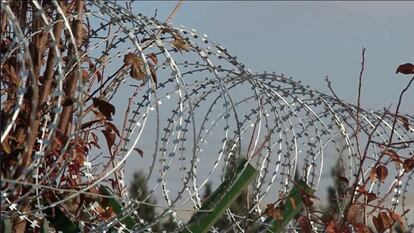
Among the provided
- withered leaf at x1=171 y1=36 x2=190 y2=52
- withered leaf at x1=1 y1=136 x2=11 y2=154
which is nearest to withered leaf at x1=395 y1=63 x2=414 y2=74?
withered leaf at x1=171 y1=36 x2=190 y2=52

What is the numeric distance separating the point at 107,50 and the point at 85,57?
0.39ft

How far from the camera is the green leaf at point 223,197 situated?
4.02 meters

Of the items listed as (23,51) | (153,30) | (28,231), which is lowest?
(28,231)

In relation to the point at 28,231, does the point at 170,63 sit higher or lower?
higher

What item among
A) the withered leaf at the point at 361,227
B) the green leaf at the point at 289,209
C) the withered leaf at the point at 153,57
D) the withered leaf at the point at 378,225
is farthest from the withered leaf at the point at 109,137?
the withered leaf at the point at 378,225

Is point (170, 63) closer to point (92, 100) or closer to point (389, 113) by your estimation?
point (92, 100)

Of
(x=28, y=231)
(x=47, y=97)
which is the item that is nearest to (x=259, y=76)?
(x=47, y=97)

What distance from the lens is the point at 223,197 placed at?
4043 mm

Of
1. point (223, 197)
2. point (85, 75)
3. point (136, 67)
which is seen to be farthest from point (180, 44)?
point (223, 197)

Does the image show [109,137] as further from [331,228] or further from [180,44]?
[331,228]

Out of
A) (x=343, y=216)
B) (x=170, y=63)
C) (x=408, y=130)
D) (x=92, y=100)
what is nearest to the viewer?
(x=170, y=63)

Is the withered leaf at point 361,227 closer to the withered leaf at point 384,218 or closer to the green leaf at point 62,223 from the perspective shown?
the withered leaf at point 384,218

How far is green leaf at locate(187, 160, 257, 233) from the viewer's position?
402 centimetres

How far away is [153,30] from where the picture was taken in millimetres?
3621
